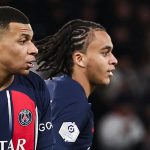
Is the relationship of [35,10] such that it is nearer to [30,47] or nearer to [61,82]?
[61,82]

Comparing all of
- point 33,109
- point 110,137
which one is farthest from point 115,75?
point 33,109

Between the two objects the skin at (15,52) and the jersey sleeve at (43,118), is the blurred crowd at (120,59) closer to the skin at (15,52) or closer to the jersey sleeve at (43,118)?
the jersey sleeve at (43,118)

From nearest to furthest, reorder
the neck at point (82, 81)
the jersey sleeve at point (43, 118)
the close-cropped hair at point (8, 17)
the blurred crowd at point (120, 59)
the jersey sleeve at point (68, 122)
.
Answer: the close-cropped hair at point (8, 17) → the jersey sleeve at point (43, 118) → the jersey sleeve at point (68, 122) → the neck at point (82, 81) → the blurred crowd at point (120, 59)

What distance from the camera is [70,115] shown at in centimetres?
458

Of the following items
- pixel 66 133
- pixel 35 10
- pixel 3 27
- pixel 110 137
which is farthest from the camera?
pixel 35 10

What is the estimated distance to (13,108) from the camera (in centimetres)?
407

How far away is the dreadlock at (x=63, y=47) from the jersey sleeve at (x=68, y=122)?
372 millimetres

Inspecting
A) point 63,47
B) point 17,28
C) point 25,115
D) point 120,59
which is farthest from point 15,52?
point 120,59

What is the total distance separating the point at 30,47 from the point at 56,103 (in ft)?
2.29

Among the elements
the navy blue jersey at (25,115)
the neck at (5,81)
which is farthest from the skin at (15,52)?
the navy blue jersey at (25,115)

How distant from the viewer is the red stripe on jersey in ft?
13.3

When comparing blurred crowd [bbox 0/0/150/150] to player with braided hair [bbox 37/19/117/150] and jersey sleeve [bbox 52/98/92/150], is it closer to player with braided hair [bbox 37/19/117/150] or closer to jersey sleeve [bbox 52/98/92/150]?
player with braided hair [bbox 37/19/117/150]

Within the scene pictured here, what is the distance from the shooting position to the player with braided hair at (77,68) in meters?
4.63

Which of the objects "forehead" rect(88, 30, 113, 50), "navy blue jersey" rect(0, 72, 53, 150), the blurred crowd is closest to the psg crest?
"navy blue jersey" rect(0, 72, 53, 150)
